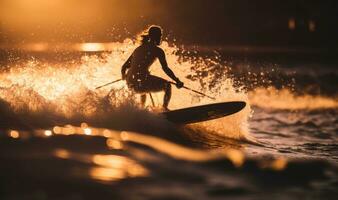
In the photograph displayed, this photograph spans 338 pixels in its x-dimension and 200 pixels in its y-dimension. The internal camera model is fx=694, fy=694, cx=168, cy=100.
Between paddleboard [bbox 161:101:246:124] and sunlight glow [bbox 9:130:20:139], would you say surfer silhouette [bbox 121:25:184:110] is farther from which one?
sunlight glow [bbox 9:130:20:139]

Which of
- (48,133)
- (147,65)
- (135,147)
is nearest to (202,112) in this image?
(147,65)

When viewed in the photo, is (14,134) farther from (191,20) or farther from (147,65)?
(191,20)

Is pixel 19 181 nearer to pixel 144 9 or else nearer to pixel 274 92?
pixel 274 92

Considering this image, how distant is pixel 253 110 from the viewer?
77.6 ft

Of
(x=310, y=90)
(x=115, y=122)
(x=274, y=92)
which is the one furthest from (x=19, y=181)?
(x=310, y=90)

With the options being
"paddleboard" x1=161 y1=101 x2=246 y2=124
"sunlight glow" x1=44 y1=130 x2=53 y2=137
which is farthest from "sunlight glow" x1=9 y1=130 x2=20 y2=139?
"paddleboard" x1=161 y1=101 x2=246 y2=124

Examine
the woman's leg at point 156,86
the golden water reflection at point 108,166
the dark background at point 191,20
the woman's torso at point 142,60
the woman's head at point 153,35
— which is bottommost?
the golden water reflection at point 108,166

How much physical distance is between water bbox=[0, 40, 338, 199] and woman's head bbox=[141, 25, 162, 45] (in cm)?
127

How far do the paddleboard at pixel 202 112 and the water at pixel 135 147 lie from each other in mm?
195

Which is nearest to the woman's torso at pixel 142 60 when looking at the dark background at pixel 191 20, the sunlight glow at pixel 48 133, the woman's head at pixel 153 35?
the woman's head at pixel 153 35

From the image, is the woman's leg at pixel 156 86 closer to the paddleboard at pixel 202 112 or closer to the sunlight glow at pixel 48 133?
the paddleboard at pixel 202 112

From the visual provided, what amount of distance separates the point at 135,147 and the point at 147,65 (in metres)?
2.84

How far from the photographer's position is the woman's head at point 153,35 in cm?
1373

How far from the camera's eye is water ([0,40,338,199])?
9.05 meters
